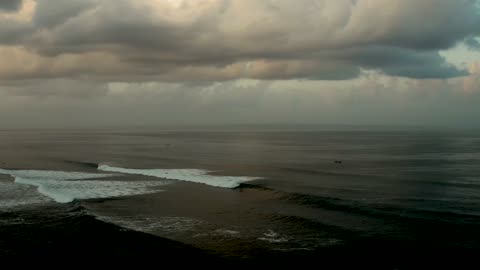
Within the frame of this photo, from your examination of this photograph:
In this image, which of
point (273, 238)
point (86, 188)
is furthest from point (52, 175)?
point (273, 238)

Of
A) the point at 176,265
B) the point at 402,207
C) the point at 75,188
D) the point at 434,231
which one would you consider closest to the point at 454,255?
the point at 434,231

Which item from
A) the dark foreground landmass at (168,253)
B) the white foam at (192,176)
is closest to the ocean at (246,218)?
the dark foreground landmass at (168,253)

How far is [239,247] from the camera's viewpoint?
2850cm

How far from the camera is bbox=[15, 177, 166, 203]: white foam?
45062mm

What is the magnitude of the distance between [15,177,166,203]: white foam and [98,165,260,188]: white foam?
5.42 metres

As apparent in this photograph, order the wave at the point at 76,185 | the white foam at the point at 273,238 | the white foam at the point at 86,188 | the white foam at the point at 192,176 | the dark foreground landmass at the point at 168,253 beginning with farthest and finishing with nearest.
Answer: the white foam at the point at 192,176, the wave at the point at 76,185, the white foam at the point at 86,188, the white foam at the point at 273,238, the dark foreground landmass at the point at 168,253

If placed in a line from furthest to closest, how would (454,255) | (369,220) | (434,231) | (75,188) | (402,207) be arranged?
(75,188) < (402,207) < (369,220) < (434,231) < (454,255)

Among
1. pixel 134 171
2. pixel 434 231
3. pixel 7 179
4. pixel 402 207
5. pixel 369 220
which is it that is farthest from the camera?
pixel 134 171

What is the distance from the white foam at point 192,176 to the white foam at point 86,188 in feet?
17.8

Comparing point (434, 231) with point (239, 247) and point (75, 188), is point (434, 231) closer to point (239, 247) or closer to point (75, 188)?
point (239, 247)

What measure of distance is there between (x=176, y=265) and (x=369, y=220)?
17.8 meters

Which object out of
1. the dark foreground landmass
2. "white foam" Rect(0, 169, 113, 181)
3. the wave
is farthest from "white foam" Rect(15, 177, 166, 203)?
the dark foreground landmass

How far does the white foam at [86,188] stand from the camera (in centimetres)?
4506

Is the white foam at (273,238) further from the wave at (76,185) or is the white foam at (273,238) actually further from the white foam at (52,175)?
the white foam at (52,175)
